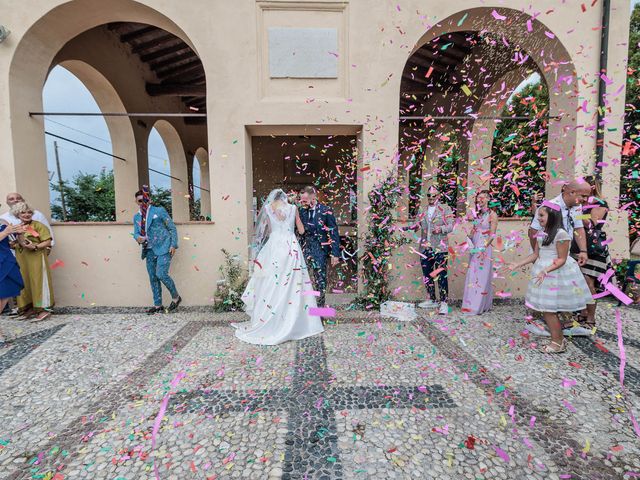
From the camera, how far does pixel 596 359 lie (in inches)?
128

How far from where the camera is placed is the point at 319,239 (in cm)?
454

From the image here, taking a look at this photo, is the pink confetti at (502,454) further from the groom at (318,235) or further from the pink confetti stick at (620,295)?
the groom at (318,235)

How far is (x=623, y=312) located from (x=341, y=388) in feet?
15.4

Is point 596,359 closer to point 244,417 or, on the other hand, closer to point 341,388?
point 341,388

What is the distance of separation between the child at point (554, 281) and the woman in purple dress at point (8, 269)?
19.9 ft

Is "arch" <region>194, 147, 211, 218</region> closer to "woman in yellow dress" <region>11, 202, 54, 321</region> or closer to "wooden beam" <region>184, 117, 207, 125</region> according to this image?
"wooden beam" <region>184, 117, 207, 125</region>

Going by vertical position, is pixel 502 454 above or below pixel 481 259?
below

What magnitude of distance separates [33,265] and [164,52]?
661 centimetres

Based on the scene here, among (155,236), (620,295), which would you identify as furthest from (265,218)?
(620,295)

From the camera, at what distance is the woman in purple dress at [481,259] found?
15.2 feet

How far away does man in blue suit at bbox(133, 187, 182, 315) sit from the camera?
4.78 metres

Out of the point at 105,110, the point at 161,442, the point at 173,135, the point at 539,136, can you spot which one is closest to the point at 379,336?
the point at 161,442

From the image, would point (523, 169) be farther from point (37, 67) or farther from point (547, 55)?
point (37, 67)

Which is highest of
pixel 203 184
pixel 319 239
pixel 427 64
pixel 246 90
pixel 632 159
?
pixel 427 64
